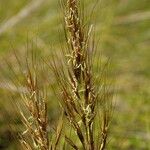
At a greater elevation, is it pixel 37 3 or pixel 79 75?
pixel 37 3

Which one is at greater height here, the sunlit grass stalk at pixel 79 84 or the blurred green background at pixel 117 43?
the blurred green background at pixel 117 43

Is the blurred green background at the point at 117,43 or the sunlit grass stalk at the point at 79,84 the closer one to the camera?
the sunlit grass stalk at the point at 79,84

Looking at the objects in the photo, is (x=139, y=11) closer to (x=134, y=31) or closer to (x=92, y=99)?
(x=134, y=31)

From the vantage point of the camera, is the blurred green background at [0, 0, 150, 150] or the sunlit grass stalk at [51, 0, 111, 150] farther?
the blurred green background at [0, 0, 150, 150]

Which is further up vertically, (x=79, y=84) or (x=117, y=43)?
(x=117, y=43)

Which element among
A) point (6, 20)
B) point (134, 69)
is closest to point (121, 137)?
point (134, 69)

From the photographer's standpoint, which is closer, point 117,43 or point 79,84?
Result: point 79,84

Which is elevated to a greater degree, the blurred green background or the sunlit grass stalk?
the blurred green background

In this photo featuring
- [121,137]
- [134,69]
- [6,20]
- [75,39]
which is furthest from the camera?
[6,20]
